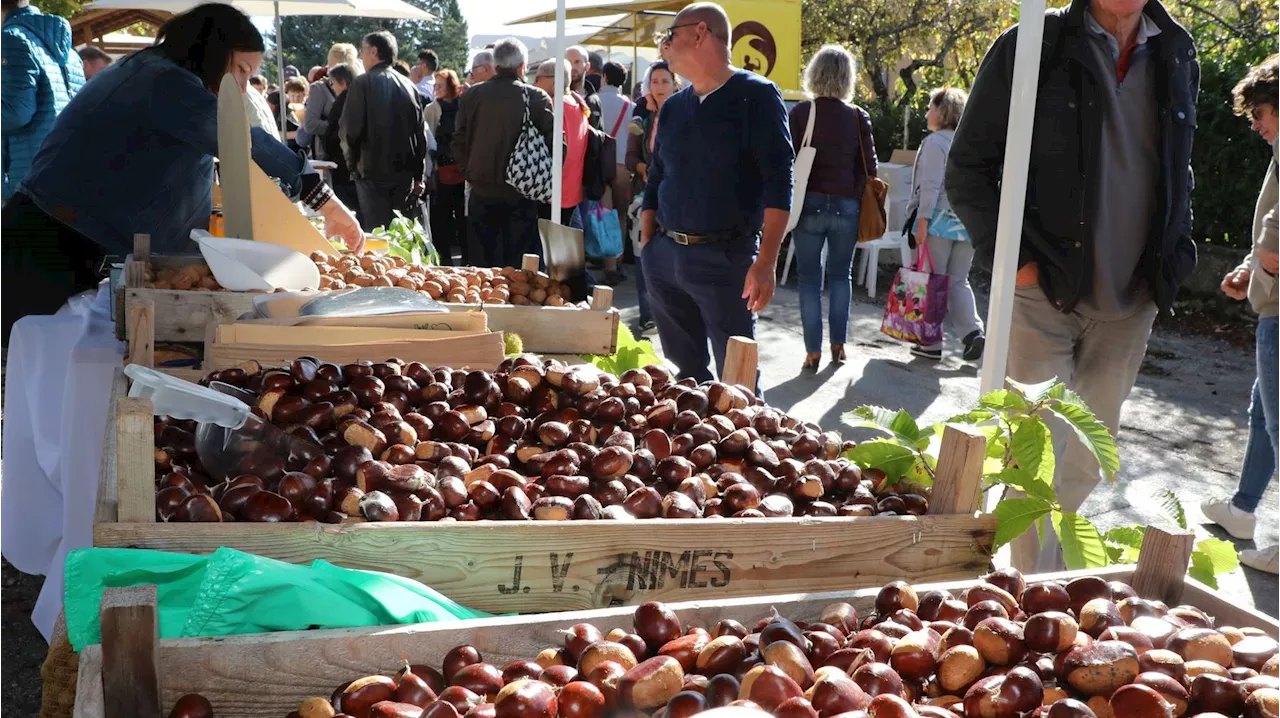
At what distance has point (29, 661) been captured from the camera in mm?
3301

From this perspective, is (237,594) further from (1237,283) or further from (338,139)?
(338,139)

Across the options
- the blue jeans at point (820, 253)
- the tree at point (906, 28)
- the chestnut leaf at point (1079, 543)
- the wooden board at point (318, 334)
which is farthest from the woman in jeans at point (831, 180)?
the tree at point (906, 28)

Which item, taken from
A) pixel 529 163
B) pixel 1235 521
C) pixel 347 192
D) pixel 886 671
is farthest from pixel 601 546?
pixel 347 192

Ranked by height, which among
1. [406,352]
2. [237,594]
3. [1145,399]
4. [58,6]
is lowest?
[1145,399]

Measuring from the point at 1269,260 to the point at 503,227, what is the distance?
482 cm

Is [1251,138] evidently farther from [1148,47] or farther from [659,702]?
[659,702]

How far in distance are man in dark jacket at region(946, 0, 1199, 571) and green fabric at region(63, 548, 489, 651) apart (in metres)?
2.07

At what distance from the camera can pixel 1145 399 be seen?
22.6 feet

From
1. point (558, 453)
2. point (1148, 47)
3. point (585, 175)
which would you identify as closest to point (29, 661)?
point (558, 453)

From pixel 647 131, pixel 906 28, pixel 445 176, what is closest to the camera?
pixel 647 131

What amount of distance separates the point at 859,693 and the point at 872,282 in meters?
9.43

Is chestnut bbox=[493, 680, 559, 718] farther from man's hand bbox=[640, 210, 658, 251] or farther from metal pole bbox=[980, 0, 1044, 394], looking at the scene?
man's hand bbox=[640, 210, 658, 251]

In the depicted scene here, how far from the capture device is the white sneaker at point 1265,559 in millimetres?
4039

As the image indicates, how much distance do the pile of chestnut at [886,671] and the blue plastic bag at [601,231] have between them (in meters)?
7.89
